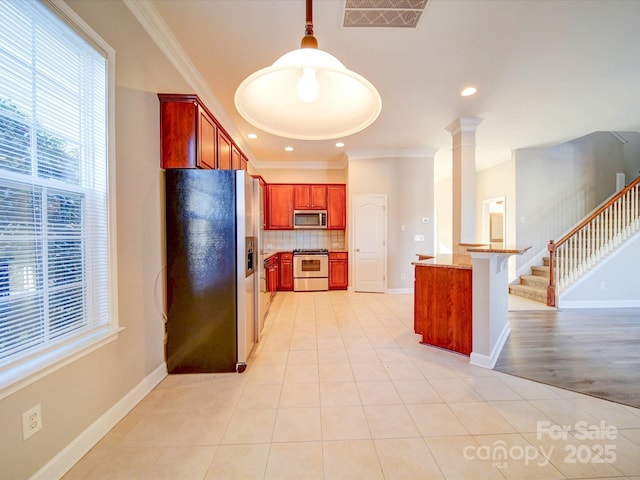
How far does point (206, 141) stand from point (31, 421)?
7.22 feet

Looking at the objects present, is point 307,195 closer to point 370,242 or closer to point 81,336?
point 370,242

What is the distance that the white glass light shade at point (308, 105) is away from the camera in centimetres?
87

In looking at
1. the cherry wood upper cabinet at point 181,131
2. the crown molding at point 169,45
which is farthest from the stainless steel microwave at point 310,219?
the cherry wood upper cabinet at point 181,131

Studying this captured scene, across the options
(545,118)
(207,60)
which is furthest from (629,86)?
(207,60)

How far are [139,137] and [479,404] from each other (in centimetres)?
326

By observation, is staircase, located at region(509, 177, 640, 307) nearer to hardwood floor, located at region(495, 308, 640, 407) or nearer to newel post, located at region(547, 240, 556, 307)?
newel post, located at region(547, 240, 556, 307)

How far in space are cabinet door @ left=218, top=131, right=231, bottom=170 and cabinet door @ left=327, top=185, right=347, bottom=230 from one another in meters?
2.82

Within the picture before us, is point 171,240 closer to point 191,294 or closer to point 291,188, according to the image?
point 191,294

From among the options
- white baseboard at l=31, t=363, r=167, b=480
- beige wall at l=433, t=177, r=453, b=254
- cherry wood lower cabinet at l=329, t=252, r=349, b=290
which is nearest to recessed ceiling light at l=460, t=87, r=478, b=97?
cherry wood lower cabinet at l=329, t=252, r=349, b=290

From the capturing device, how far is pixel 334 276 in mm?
5426

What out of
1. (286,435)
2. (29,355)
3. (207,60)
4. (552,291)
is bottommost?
(286,435)

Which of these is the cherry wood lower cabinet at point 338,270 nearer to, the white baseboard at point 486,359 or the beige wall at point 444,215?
the white baseboard at point 486,359

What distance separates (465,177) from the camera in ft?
12.9

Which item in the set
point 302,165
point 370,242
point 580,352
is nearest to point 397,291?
point 370,242
